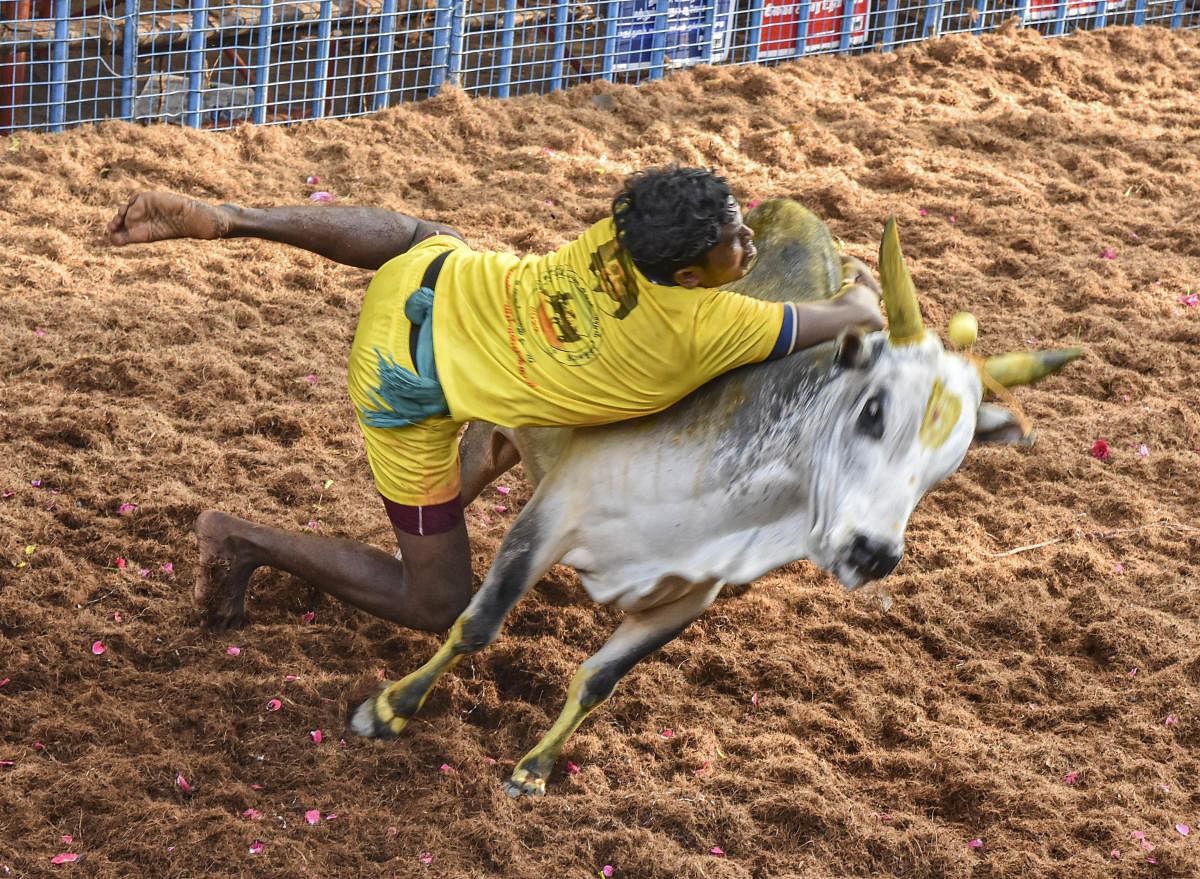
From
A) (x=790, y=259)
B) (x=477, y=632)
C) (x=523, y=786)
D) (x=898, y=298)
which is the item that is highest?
(x=898, y=298)

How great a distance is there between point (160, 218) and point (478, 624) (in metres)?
1.28

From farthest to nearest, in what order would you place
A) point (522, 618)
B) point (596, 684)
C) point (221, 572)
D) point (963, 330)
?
point (522, 618) → point (221, 572) → point (596, 684) → point (963, 330)

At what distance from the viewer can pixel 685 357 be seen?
9.12 ft

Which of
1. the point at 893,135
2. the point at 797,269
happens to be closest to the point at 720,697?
the point at 797,269

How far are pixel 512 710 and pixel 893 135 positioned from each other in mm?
5254

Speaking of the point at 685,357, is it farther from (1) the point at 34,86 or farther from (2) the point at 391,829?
(1) the point at 34,86

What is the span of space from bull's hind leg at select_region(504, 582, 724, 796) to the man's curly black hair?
0.93 meters

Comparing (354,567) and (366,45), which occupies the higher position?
(366,45)

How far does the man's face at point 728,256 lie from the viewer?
8.89 feet

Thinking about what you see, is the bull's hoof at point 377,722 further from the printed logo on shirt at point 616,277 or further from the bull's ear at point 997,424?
the bull's ear at point 997,424

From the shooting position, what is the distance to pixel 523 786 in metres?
3.26

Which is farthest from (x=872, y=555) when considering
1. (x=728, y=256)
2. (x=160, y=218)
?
(x=160, y=218)

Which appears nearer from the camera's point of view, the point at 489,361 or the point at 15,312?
the point at 489,361

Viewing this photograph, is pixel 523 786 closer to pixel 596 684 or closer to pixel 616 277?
pixel 596 684
